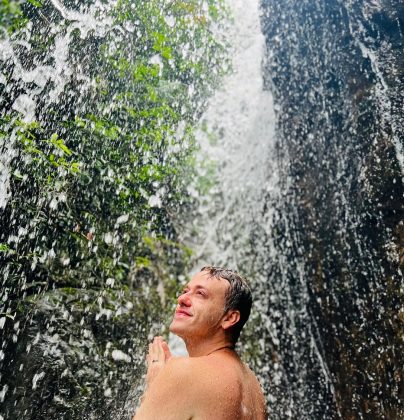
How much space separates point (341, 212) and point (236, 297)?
406 cm

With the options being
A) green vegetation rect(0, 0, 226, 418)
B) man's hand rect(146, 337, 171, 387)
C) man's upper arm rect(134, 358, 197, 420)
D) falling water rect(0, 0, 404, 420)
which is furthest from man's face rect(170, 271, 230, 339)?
falling water rect(0, 0, 404, 420)

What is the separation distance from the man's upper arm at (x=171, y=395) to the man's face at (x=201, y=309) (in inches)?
13.4

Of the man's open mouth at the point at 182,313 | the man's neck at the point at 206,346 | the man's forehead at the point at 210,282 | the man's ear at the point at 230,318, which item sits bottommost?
the man's neck at the point at 206,346

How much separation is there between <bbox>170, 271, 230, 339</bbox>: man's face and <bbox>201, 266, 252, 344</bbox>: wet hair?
0.03m

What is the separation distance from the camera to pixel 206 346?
2291mm

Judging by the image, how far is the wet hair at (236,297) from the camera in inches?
93.0

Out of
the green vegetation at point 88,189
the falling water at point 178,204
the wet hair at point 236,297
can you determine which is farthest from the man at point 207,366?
the falling water at point 178,204

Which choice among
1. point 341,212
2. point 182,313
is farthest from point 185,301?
point 341,212

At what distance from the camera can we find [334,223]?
604cm

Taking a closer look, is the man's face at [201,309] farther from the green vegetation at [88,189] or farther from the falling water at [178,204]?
the falling water at [178,204]

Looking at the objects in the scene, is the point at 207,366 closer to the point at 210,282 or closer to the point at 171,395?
the point at 171,395

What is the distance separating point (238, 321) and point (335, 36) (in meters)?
6.85

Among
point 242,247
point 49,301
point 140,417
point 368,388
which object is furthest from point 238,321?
point 242,247

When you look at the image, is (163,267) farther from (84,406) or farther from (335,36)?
(335,36)
